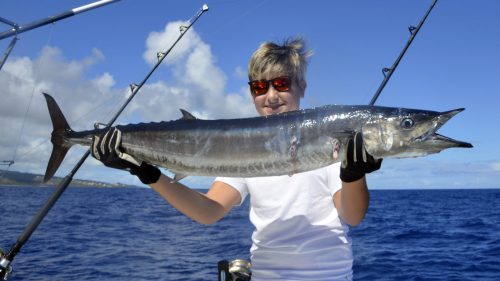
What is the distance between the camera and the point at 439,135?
3553mm

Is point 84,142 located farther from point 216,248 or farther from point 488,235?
point 488,235

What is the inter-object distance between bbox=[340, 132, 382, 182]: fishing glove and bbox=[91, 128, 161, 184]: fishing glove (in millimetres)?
1684

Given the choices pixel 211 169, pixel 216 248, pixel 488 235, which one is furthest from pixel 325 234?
pixel 488 235

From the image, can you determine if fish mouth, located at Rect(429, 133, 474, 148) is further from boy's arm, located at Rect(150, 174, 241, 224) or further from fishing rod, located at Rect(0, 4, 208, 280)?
fishing rod, located at Rect(0, 4, 208, 280)

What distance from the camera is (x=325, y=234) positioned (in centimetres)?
357

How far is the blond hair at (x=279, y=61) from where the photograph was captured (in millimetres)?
4121

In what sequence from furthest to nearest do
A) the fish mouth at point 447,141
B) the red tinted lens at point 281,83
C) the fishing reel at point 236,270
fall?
the fishing reel at point 236,270, the red tinted lens at point 281,83, the fish mouth at point 447,141

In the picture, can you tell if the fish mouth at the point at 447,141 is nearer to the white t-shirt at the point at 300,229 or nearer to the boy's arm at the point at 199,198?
the white t-shirt at the point at 300,229

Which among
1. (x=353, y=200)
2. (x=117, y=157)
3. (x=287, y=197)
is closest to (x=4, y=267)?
(x=117, y=157)

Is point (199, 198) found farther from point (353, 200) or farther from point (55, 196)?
point (55, 196)

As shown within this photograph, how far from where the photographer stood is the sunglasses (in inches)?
159

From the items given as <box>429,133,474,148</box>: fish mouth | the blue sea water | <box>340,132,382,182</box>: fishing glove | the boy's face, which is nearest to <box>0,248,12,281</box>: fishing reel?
the boy's face

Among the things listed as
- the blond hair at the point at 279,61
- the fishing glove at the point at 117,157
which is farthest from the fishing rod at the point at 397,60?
the fishing glove at the point at 117,157

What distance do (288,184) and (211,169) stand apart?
0.74 meters
